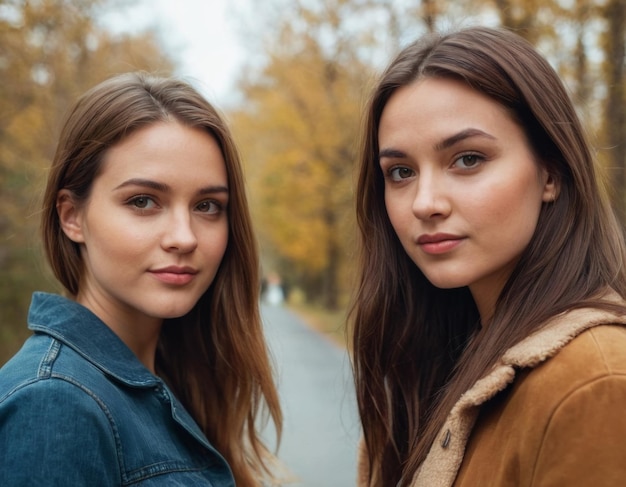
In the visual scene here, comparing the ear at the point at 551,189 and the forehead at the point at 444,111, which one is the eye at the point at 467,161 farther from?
the ear at the point at 551,189

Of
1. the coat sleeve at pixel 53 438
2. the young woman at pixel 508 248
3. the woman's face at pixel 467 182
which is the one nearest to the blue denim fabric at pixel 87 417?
the coat sleeve at pixel 53 438

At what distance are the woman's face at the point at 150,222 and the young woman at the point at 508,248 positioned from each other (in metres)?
0.68

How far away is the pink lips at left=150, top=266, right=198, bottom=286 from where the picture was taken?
2.36 meters

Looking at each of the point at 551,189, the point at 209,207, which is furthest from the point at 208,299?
the point at 551,189

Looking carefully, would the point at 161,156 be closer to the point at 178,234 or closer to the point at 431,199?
the point at 178,234

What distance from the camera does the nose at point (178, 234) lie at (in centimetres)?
234

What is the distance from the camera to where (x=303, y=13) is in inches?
701

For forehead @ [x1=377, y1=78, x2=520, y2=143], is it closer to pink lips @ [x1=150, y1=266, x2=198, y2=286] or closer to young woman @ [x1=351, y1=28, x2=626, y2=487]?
young woman @ [x1=351, y1=28, x2=626, y2=487]

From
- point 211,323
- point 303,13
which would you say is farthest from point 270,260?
point 211,323

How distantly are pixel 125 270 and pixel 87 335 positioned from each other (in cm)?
25

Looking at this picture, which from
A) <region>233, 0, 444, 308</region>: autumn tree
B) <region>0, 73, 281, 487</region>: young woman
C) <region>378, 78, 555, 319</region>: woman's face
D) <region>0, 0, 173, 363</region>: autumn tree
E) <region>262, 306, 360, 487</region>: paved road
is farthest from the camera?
<region>233, 0, 444, 308</region>: autumn tree

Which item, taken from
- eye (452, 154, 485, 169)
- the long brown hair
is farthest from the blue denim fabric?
eye (452, 154, 485, 169)

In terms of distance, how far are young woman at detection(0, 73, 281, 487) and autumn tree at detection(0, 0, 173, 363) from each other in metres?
6.42

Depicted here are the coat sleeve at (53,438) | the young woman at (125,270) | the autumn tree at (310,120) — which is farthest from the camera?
the autumn tree at (310,120)
